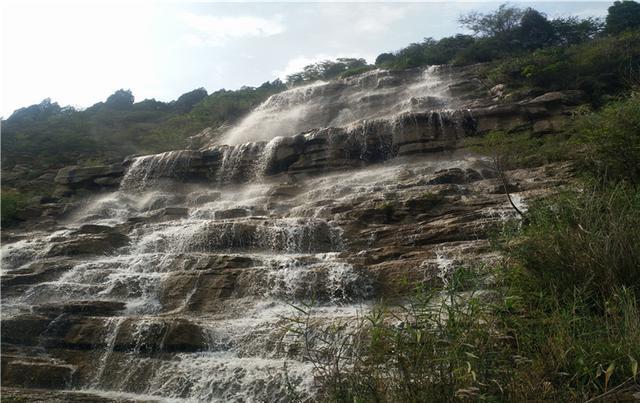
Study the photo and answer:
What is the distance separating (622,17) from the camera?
32.9 meters

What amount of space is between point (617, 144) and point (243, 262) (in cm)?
736

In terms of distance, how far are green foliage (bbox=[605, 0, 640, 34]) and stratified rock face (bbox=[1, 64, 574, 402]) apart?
17903 mm

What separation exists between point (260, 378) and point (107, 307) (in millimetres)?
4128

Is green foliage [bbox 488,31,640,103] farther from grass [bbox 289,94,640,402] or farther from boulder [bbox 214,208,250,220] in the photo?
grass [bbox 289,94,640,402]

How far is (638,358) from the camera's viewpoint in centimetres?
386

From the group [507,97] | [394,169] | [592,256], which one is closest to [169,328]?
[592,256]

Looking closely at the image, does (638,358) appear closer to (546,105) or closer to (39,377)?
(39,377)

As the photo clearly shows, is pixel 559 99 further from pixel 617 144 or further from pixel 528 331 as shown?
pixel 528 331

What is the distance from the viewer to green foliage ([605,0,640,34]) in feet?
106

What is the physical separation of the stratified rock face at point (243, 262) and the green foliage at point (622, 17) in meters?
17.9

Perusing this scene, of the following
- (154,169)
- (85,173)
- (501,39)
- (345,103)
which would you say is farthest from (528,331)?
(501,39)

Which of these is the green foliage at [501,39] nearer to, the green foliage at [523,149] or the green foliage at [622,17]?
the green foliage at [622,17]

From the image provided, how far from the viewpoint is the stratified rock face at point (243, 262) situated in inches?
300

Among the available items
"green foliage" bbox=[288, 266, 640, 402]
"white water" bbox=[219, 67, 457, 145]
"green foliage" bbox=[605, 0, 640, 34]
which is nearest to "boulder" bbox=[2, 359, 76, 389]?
"green foliage" bbox=[288, 266, 640, 402]
